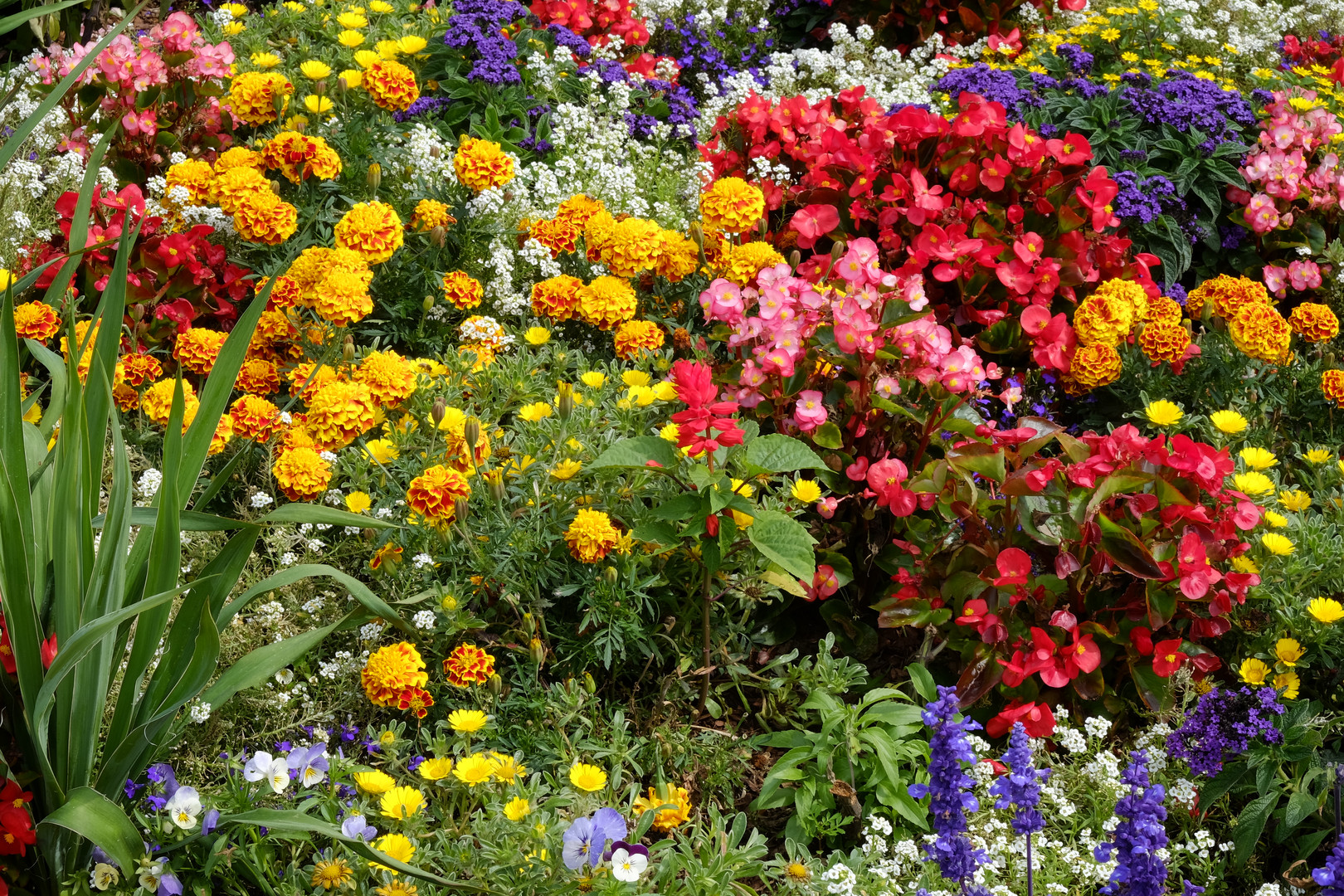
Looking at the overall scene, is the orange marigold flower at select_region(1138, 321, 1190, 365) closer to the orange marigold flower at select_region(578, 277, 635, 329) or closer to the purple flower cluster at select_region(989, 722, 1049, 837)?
the orange marigold flower at select_region(578, 277, 635, 329)

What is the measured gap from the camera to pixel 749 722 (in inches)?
103

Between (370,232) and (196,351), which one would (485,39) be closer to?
(370,232)

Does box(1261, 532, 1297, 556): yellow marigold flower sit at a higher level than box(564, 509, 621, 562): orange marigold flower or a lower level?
lower

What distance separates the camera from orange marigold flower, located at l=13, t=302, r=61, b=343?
2672mm

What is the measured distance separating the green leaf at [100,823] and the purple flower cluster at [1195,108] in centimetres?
379

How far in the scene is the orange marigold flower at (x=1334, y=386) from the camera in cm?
313

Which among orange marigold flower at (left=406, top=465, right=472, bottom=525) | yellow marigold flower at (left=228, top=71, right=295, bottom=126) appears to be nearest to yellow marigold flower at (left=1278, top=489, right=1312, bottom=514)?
orange marigold flower at (left=406, top=465, right=472, bottom=525)

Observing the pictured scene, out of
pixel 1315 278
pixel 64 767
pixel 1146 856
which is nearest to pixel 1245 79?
pixel 1315 278

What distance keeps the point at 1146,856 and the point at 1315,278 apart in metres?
2.88

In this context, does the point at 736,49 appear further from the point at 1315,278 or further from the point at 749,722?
the point at 749,722

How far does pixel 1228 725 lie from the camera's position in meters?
2.14

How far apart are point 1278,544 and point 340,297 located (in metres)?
2.23

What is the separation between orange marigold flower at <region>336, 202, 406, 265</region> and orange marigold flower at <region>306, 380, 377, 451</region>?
45 cm

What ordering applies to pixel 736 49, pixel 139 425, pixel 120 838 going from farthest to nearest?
pixel 736 49 < pixel 139 425 < pixel 120 838
